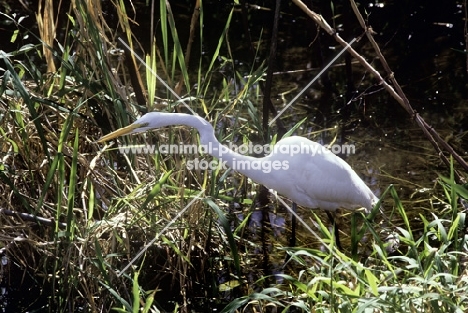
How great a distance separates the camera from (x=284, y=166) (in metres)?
3.91

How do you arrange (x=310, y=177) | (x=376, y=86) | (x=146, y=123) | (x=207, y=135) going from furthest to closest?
(x=376, y=86) < (x=310, y=177) < (x=207, y=135) < (x=146, y=123)

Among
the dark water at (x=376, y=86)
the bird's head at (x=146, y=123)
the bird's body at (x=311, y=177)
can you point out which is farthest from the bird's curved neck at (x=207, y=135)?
the dark water at (x=376, y=86)

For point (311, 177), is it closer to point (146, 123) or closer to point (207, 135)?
point (207, 135)

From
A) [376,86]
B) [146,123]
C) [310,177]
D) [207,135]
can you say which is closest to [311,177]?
[310,177]

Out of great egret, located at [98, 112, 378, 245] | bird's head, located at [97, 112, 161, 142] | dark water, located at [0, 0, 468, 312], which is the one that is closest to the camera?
bird's head, located at [97, 112, 161, 142]

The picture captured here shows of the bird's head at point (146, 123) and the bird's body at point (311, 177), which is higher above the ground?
the bird's head at point (146, 123)

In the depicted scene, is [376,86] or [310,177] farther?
[376,86]

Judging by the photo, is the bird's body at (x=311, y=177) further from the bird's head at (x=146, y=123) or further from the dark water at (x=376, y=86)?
the bird's head at (x=146, y=123)

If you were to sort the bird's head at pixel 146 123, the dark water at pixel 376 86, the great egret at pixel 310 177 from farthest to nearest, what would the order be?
the dark water at pixel 376 86 → the great egret at pixel 310 177 → the bird's head at pixel 146 123

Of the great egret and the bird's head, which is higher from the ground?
the bird's head

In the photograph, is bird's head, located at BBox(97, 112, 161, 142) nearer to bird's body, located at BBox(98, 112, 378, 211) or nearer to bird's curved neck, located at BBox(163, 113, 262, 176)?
bird's curved neck, located at BBox(163, 113, 262, 176)

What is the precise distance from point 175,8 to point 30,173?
14.7 feet

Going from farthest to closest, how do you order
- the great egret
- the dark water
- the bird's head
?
→ the dark water → the great egret → the bird's head

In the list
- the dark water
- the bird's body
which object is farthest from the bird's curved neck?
the dark water
